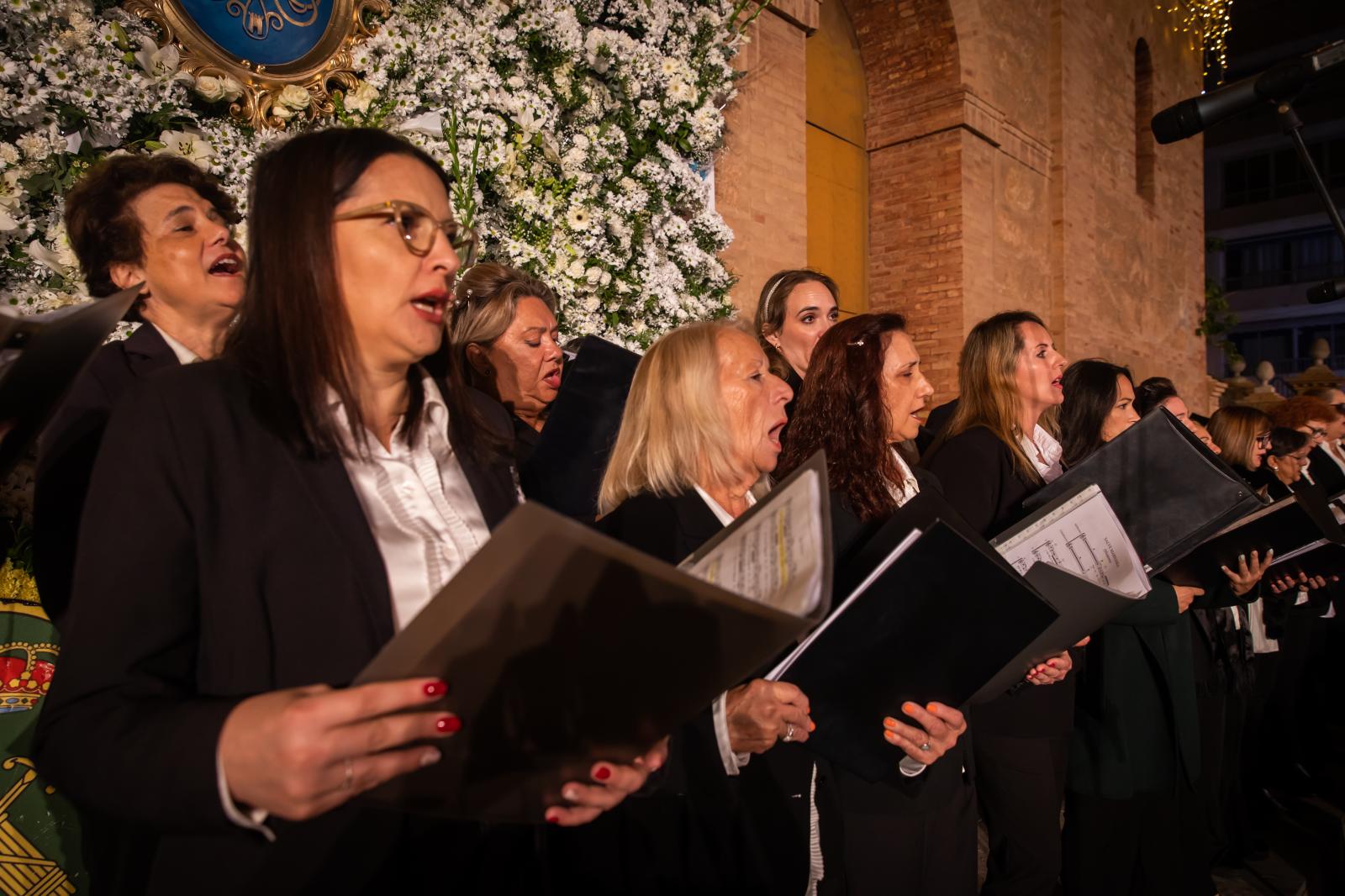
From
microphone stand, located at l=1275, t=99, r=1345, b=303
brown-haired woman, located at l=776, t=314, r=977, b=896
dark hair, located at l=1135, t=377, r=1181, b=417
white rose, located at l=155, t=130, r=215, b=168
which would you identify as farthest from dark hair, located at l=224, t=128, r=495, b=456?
dark hair, located at l=1135, t=377, r=1181, b=417

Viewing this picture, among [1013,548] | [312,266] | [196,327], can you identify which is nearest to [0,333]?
[312,266]

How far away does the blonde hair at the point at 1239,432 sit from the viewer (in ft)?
16.8

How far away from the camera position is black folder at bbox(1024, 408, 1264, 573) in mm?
2406

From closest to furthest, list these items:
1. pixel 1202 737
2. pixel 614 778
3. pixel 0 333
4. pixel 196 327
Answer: pixel 0 333 < pixel 614 778 < pixel 196 327 < pixel 1202 737

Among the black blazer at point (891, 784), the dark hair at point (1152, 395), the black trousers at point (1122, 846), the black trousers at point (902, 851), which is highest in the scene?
the dark hair at point (1152, 395)

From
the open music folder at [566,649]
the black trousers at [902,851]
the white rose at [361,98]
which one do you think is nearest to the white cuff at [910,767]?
the black trousers at [902,851]

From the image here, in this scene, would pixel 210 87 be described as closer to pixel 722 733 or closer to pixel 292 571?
pixel 292 571

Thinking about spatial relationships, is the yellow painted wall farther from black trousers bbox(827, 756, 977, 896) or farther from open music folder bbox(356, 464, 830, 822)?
open music folder bbox(356, 464, 830, 822)

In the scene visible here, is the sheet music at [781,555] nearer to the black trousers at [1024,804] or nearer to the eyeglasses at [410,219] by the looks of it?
the eyeglasses at [410,219]

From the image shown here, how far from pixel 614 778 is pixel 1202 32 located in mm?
15102

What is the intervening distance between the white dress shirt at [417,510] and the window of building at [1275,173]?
33.4 m

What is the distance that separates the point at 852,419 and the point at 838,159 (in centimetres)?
667

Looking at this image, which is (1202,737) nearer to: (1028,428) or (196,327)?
(1028,428)

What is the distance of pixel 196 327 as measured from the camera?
2.02m
